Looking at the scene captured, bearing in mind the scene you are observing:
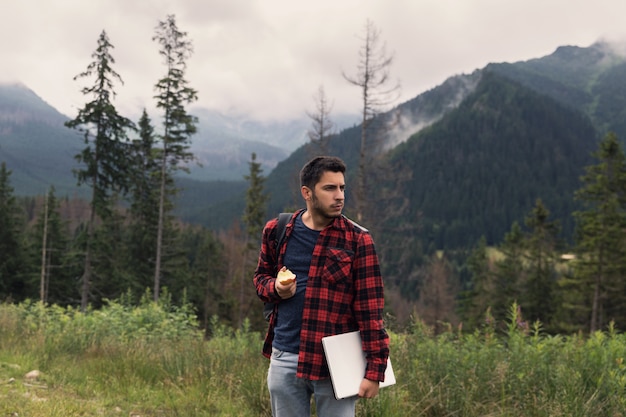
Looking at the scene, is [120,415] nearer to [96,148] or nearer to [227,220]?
[96,148]

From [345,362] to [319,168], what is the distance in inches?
40.1

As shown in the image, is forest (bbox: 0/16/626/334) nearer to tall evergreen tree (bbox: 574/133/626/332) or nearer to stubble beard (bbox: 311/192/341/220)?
tall evergreen tree (bbox: 574/133/626/332)

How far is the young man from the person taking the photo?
2.35 m

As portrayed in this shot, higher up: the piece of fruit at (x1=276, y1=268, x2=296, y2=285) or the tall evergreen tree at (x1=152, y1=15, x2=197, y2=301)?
the tall evergreen tree at (x1=152, y1=15, x2=197, y2=301)

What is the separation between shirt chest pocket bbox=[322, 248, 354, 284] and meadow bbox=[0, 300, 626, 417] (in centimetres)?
203

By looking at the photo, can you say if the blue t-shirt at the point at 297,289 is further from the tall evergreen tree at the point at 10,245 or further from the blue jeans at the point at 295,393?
the tall evergreen tree at the point at 10,245

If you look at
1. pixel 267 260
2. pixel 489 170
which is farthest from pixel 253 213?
pixel 489 170

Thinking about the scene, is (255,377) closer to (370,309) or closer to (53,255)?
(370,309)

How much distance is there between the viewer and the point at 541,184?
6767 inches

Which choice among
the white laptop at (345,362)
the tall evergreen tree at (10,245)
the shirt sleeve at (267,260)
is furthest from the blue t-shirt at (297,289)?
the tall evergreen tree at (10,245)

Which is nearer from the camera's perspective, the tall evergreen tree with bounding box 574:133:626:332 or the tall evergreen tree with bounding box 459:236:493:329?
the tall evergreen tree with bounding box 574:133:626:332

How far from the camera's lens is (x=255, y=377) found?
4.77 metres

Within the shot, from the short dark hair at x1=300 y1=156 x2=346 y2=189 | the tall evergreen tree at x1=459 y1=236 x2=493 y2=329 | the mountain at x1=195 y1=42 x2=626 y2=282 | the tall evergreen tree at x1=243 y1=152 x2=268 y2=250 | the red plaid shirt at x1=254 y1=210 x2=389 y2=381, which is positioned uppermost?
the mountain at x1=195 y1=42 x2=626 y2=282

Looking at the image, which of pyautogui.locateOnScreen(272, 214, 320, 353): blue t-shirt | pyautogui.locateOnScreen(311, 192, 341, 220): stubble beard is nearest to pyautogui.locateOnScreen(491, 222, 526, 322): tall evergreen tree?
pyautogui.locateOnScreen(272, 214, 320, 353): blue t-shirt
